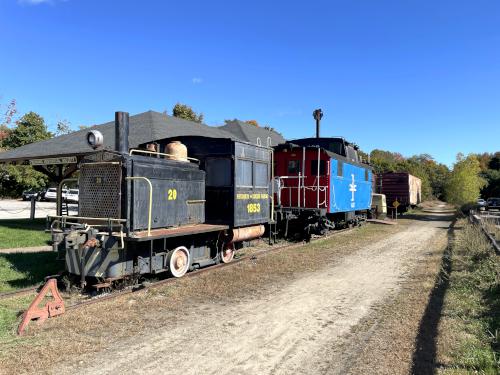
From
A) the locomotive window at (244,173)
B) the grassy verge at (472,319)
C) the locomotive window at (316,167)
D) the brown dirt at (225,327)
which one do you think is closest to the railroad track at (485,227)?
the grassy verge at (472,319)

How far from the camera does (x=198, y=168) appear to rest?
9164 millimetres

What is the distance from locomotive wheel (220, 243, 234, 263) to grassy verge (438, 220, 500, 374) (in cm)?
480

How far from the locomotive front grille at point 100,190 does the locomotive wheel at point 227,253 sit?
3.22 metres

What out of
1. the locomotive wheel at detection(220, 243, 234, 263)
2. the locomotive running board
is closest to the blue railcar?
the locomotive wheel at detection(220, 243, 234, 263)

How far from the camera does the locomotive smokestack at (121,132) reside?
23.7ft

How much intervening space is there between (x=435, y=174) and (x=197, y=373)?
8292cm

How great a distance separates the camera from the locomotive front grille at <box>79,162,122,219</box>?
7113mm

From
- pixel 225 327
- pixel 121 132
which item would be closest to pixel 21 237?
pixel 121 132

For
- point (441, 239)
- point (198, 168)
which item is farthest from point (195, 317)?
point (441, 239)

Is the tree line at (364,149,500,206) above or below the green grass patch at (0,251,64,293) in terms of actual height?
above

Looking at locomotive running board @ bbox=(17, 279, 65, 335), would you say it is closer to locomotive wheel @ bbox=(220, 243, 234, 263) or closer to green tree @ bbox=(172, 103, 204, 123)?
locomotive wheel @ bbox=(220, 243, 234, 263)

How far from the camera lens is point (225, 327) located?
5.48m

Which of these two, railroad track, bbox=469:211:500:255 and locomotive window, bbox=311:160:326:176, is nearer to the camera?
railroad track, bbox=469:211:500:255

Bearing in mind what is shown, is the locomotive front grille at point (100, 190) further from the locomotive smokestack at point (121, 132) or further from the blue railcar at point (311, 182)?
the blue railcar at point (311, 182)
